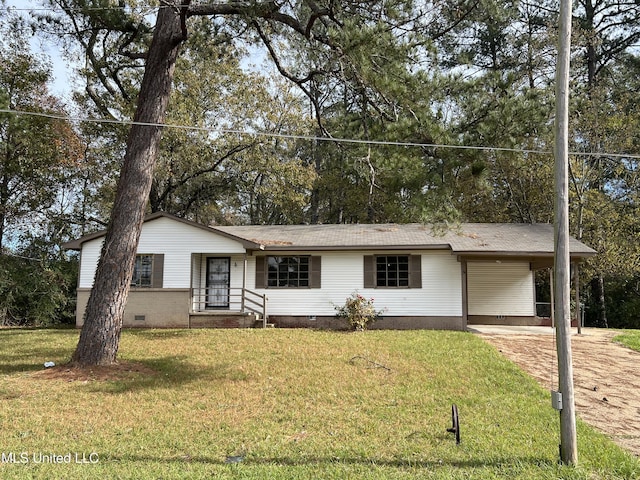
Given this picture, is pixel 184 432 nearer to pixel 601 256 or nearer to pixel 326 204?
pixel 601 256

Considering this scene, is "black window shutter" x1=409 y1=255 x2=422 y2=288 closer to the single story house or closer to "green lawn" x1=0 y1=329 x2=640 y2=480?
the single story house

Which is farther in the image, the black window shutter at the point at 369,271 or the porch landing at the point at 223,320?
the black window shutter at the point at 369,271

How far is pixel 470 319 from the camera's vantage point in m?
16.4

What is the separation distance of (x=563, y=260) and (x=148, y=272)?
12947mm

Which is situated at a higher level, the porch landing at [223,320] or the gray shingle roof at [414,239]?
the gray shingle roof at [414,239]

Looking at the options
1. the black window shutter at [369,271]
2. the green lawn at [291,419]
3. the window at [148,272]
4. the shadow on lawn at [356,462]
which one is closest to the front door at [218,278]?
the window at [148,272]

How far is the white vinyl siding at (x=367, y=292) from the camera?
1391cm

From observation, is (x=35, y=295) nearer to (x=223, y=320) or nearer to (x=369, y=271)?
(x=223, y=320)

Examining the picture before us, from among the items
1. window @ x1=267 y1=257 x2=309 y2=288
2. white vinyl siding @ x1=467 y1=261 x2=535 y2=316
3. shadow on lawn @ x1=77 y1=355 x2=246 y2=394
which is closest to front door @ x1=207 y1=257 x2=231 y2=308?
window @ x1=267 y1=257 x2=309 y2=288

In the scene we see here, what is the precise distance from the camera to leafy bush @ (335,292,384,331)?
13.3m

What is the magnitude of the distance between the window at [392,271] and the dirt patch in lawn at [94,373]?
25.9ft

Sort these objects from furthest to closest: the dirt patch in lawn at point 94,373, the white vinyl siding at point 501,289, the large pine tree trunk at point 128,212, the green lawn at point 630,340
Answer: the white vinyl siding at point 501,289
the green lawn at point 630,340
the large pine tree trunk at point 128,212
the dirt patch in lawn at point 94,373

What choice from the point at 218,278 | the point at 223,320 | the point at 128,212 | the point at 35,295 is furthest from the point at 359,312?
the point at 35,295

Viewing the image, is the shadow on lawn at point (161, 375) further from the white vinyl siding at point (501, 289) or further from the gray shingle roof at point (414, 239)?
the white vinyl siding at point (501, 289)
